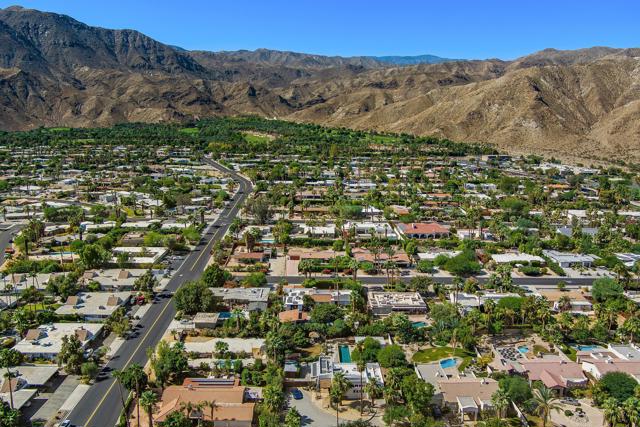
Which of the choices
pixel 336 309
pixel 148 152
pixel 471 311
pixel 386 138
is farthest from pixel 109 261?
pixel 386 138

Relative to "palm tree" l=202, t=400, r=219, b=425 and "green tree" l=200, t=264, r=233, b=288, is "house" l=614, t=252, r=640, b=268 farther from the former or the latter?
"palm tree" l=202, t=400, r=219, b=425

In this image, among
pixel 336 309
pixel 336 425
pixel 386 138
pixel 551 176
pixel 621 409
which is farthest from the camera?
pixel 386 138

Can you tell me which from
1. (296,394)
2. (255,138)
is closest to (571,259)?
(296,394)

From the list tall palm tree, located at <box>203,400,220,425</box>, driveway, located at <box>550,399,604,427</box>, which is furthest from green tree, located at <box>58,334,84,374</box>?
driveway, located at <box>550,399,604,427</box>

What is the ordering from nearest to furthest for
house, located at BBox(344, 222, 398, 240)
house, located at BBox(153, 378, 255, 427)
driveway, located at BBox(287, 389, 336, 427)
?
house, located at BBox(153, 378, 255, 427) → driveway, located at BBox(287, 389, 336, 427) → house, located at BBox(344, 222, 398, 240)

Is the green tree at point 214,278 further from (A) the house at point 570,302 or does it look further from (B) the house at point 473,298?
(A) the house at point 570,302

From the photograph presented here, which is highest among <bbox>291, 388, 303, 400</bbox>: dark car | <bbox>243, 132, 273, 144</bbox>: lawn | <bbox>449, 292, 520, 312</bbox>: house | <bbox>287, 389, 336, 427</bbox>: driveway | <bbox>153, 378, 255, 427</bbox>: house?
<bbox>243, 132, 273, 144</bbox>: lawn

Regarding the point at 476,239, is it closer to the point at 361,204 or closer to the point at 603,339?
the point at 361,204
